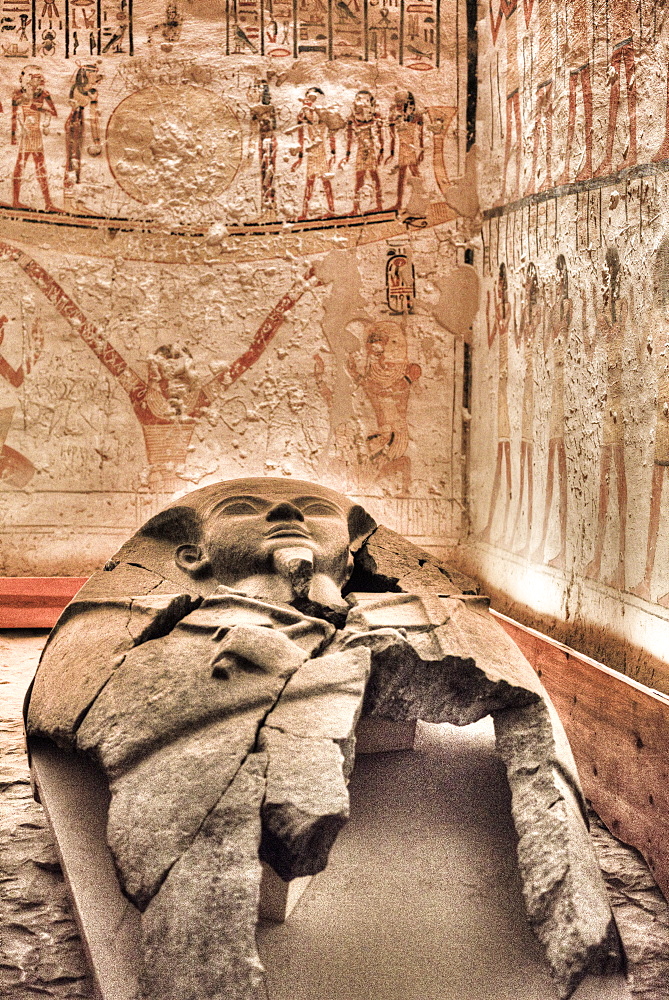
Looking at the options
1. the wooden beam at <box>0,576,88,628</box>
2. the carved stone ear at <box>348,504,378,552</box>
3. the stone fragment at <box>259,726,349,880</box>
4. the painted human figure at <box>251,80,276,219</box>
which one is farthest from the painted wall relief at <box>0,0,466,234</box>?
the stone fragment at <box>259,726,349,880</box>

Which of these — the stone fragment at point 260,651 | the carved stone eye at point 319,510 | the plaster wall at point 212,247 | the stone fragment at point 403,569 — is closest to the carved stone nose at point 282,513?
the carved stone eye at point 319,510

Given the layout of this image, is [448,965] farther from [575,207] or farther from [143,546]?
[575,207]

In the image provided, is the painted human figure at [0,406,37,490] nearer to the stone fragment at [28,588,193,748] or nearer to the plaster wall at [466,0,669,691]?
the stone fragment at [28,588,193,748]

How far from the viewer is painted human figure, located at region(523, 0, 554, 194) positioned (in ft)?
13.8

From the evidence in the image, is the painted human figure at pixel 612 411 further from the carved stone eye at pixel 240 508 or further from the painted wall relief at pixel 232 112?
the painted wall relief at pixel 232 112

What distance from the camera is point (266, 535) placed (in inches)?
123

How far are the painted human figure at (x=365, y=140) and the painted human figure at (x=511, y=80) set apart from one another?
744 mm

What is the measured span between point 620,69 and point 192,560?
251 centimetres

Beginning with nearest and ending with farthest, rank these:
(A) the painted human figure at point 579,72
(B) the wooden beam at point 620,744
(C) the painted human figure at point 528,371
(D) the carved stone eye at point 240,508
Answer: (B) the wooden beam at point 620,744
(D) the carved stone eye at point 240,508
(A) the painted human figure at point 579,72
(C) the painted human figure at point 528,371

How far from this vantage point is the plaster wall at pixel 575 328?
10.9ft

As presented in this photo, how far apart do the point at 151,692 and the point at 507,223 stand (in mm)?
3359

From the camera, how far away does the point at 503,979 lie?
216 centimetres

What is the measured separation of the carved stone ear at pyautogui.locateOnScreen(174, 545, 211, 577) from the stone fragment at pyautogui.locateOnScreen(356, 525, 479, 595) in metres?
0.61

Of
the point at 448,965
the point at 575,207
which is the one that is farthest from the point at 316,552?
the point at 575,207
